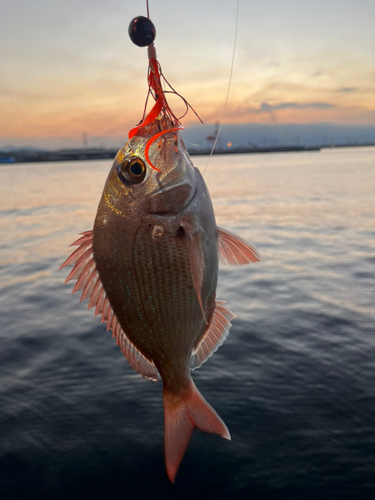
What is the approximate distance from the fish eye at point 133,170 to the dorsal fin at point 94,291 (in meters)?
0.48

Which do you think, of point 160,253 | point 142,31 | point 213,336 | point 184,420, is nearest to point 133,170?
point 160,253

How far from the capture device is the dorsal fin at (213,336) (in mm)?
3057

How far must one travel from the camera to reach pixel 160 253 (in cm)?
255

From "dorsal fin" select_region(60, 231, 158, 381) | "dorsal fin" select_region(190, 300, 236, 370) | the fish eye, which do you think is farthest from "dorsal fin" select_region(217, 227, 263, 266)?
"dorsal fin" select_region(60, 231, 158, 381)

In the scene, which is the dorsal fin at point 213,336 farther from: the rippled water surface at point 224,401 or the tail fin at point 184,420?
the rippled water surface at point 224,401

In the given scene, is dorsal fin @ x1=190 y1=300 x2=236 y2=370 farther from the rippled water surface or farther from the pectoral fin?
the rippled water surface

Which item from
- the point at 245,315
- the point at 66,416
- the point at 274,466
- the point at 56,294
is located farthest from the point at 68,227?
the point at 274,466

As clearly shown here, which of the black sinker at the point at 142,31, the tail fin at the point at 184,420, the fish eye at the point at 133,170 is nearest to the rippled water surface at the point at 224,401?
the tail fin at the point at 184,420

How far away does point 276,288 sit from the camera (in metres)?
10.1

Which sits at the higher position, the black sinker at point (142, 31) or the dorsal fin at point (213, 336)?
the black sinker at point (142, 31)

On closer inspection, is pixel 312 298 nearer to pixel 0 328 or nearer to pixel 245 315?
pixel 245 315

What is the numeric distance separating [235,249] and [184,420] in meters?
1.24

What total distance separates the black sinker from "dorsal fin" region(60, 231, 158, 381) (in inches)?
48.2

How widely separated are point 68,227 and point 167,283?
19.0m
